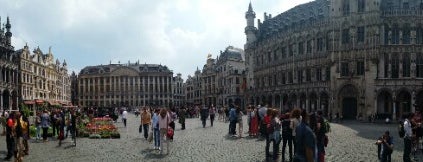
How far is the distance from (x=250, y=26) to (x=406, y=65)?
37030 mm

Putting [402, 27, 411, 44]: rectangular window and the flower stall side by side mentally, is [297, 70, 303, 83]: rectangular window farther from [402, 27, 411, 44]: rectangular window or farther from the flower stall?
the flower stall

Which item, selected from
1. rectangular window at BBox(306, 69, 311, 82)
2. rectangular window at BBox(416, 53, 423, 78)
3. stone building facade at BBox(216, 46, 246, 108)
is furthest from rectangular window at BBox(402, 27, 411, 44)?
stone building facade at BBox(216, 46, 246, 108)

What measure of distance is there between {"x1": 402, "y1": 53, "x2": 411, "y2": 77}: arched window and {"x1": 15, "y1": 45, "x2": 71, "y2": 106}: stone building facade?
55819 mm

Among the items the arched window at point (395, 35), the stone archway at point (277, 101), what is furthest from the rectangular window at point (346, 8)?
the stone archway at point (277, 101)

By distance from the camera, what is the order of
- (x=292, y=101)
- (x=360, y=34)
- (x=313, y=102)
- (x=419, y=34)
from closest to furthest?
(x=419, y=34)
(x=360, y=34)
(x=313, y=102)
(x=292, y=101)

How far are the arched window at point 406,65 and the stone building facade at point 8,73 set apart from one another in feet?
183

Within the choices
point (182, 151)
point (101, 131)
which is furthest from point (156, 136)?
point (101, 131)

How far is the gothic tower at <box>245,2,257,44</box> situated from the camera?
83188 millimetres

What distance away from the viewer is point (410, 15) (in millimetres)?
50750

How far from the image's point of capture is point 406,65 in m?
50.7

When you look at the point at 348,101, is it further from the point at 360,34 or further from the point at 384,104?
the point at 360,34

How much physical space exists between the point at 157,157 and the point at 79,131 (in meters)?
12.2

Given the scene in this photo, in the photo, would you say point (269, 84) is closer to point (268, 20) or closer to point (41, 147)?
point (268, 20)

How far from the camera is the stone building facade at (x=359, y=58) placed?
50.6 m
